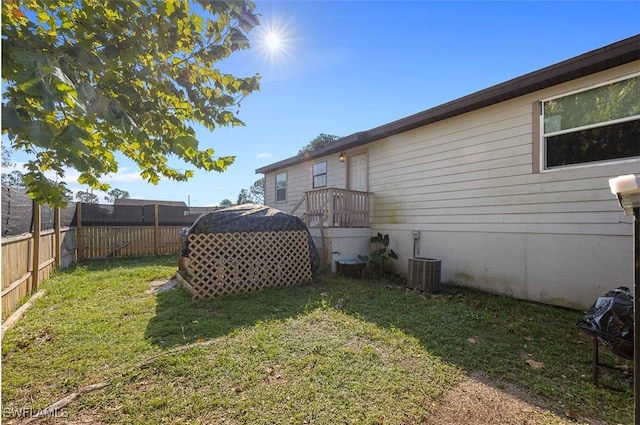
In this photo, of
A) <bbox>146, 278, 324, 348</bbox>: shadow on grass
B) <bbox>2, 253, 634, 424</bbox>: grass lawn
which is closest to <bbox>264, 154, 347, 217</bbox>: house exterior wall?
<bbox>146, 278, 324, 348</bbox>: shadow on grass

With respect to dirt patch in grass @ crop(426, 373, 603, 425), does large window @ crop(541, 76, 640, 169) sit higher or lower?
higher

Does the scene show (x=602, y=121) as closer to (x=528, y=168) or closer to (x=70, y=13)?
(x=528, y=168)

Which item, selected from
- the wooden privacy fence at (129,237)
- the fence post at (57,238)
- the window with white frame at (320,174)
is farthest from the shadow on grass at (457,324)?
the wooden privacy fence at (129,237)

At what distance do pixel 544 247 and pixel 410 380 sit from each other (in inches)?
160

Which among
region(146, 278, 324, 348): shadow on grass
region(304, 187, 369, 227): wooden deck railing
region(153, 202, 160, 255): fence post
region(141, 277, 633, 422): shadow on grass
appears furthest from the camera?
region(153, 202, 160, 255): fence post

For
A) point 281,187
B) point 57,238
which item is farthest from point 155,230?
point 281,187

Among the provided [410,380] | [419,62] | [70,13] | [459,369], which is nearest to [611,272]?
[459,369]

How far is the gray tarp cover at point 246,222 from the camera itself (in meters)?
5.83

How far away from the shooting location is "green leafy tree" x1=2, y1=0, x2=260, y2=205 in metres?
1.63

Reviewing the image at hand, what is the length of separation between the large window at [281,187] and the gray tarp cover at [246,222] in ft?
18.5

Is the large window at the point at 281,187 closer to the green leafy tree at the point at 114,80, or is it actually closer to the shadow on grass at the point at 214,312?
the shadow on grass at the point at 214,312

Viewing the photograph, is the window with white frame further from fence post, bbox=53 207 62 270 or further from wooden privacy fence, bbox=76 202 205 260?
fence post, bbox=53 207 62 270

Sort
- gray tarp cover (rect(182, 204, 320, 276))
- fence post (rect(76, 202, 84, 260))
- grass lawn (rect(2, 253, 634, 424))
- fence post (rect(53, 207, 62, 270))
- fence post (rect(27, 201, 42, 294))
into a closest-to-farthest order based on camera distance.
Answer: grass lawn (rect(2, 253, 634, 424)) < fence post (rect(27, 201, 42, 294)) < gray tarp cover (rect(182, 204, 320, 276)) < fence post (rect(53, 207, 62, 270)) < fence post (rect(76, 202, 84, 260))

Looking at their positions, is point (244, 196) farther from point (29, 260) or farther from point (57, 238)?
point (29, 260)
